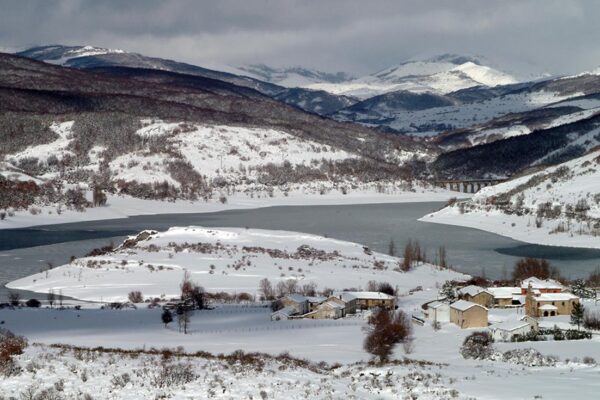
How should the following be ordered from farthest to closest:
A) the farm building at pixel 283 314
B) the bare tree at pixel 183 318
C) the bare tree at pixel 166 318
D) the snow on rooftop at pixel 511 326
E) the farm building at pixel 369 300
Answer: the farm building at pixel 369 300
the farm building at pixel 283 314
the bare tree at pixel 166 318
the bare tree at pixel 183 318
the snow on rooftop at pixel 511 326

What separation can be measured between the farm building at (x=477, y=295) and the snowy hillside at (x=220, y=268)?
12.5 meters

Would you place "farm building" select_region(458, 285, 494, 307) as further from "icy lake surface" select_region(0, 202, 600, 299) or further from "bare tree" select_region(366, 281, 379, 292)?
"icy lake surface" select_region(0, 202, 600, 299)

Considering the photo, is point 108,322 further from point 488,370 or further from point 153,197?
point 153,197

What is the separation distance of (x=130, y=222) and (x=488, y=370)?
112451 mm

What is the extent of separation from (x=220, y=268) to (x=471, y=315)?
3202 cm

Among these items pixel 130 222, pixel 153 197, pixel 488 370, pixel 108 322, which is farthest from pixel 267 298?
pixel 153 197

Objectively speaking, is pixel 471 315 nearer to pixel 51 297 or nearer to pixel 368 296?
pixel 368 296

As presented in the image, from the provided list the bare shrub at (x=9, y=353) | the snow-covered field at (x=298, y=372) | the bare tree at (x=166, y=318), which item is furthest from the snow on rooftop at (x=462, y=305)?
the bare shrub at (x=9, y=353)

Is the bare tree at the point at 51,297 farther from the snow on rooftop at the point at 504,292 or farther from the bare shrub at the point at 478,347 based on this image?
the snow on rooftop at the point at 504,292

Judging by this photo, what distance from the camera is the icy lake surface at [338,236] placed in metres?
74.6

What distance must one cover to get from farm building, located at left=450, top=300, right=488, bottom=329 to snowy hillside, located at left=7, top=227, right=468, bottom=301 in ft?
60.1

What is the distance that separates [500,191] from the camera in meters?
136

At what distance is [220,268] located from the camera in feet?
216

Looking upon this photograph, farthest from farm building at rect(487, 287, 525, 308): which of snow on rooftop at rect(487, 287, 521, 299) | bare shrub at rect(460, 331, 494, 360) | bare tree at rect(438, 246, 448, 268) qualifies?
bare tree at rect(438, 246, 448, 268)
